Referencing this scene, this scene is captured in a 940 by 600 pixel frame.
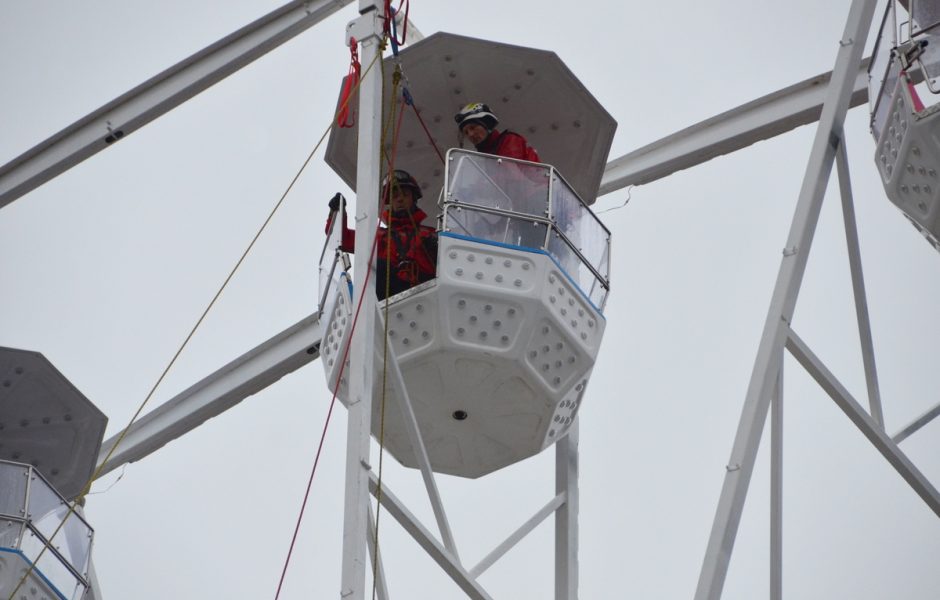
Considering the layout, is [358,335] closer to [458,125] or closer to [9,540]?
[458,125]

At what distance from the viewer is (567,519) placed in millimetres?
19172

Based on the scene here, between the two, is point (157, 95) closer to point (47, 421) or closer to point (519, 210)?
point (47, 421)

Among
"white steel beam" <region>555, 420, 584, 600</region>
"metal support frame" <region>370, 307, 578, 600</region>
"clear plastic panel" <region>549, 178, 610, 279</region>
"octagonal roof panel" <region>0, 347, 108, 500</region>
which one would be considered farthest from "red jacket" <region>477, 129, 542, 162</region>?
"octagonal roof panel" <region>0, 347, 108, 500</region>

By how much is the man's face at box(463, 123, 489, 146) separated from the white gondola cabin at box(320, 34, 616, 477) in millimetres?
624

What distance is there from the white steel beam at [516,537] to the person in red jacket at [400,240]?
2.34 metres

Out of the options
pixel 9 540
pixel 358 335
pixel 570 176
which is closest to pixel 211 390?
pixel 9 540

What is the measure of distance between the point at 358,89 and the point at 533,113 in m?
1.72

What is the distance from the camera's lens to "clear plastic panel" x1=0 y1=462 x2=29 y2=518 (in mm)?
20031

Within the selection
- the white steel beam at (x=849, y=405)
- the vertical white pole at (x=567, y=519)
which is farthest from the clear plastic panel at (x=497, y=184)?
the vertical white pole at (x=567, y=519)

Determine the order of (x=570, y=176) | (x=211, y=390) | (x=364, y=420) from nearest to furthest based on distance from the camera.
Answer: (x=364, y=420) → (x=570, y=176) → (x=211, y=390)

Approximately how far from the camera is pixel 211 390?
23375 mm

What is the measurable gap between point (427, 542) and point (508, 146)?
3.44 meters

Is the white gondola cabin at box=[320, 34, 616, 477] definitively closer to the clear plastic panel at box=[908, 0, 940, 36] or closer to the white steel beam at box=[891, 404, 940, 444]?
the white steel beam at box=[891, 404, 940, 444]

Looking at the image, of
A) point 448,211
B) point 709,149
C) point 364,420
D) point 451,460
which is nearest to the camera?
point 364,420
